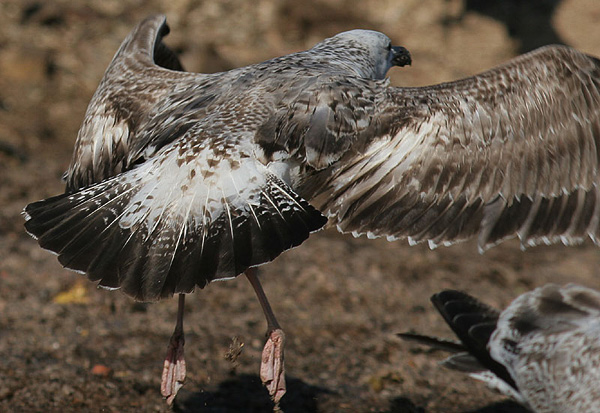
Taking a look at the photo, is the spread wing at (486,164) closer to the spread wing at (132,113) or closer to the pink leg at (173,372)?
the spread wing at (132,113)

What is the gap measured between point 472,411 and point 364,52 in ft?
6.83

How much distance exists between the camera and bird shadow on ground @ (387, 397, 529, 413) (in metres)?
4.55

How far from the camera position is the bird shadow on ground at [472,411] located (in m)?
4.55

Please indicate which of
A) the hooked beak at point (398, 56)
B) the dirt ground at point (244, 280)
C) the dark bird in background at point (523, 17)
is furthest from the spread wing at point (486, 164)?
the dark bird in background at point (523, 17)

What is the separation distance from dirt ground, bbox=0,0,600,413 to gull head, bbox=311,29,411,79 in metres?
1.59

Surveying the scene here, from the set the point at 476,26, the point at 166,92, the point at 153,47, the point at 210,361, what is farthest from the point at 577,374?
the point at 476,26

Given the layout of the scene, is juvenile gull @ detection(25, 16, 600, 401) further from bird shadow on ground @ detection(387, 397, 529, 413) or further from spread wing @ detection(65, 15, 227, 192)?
bird shadow on ground @ detection(387, 397, 529, 413)

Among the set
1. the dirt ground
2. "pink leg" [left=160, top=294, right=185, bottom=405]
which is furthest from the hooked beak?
"pink leg" [left=160, top=294, right=185, bottom=405]

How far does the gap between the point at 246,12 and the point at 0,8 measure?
2.80 m

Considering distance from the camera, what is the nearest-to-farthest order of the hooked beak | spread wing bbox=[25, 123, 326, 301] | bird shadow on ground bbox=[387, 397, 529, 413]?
spread wing bbox=[25, 123, 326, 301] < bird shadow on ground bbox=[387, 397, 529, 413] < the hooked beak

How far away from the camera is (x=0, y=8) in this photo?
9.58m

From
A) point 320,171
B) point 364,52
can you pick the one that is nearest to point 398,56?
point 364,52

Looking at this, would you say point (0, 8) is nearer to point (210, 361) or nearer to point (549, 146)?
point (210, 361)

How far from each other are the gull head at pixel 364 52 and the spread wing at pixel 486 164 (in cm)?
72
